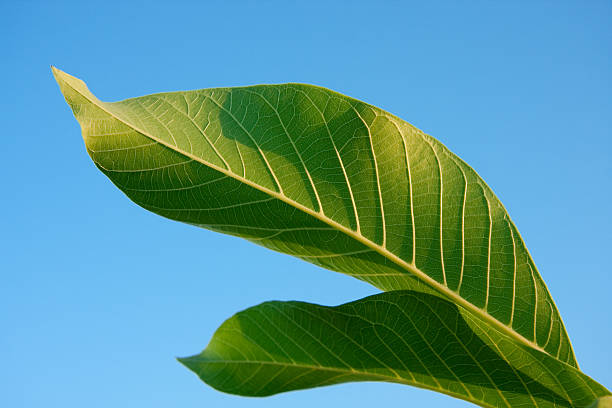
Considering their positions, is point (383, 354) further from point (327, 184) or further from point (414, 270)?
point (327, 184)

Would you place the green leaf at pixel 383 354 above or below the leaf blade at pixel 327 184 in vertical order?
below

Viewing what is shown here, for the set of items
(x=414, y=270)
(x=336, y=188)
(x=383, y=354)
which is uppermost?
(x=336, y=188)

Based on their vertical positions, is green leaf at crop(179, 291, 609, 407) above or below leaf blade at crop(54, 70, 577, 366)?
below

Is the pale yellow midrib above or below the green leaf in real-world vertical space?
above

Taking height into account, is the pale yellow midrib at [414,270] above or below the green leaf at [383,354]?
above

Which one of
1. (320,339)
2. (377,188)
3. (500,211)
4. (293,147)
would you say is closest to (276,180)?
(293,147)

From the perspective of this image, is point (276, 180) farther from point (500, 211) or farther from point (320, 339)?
point (500, 211)

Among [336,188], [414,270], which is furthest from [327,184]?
[414,270]

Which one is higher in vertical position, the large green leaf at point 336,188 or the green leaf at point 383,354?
the large green leaf at point 336,188
